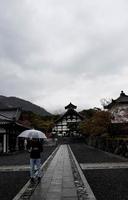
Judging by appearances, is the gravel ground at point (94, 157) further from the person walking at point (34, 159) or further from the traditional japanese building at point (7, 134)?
the person walking at point (34, 159)

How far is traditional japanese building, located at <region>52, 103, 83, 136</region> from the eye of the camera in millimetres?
99312

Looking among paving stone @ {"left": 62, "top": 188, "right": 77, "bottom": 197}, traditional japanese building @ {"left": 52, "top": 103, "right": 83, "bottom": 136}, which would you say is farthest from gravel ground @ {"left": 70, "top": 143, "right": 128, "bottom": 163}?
traditional japanese building @ {"left": 52, "top": 103, "right": 83, "bottom": 136}

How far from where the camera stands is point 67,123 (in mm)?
100438

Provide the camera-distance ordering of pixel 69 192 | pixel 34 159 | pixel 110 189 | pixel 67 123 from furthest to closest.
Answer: pixel 67 123
pixel 34 159
pixel 110 189
pixel 69 192

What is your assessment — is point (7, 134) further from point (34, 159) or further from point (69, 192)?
point (69, 192)

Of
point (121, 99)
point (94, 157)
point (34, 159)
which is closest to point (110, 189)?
point (34, 159)

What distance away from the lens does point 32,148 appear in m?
14.5

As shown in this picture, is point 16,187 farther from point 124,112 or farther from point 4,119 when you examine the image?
point 124,112

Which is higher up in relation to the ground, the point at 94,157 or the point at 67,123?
the point at 67,123

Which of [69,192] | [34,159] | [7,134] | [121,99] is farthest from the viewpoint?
[121,99]

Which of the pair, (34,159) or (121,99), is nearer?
(34,159)

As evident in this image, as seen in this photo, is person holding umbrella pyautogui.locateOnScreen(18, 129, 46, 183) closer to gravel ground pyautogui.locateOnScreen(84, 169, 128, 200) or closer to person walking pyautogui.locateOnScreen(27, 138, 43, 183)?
person walking pyautogui.locateOnScreen(27, 138, 43, 183)

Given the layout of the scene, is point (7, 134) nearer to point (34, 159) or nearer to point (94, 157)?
point (94, 157)

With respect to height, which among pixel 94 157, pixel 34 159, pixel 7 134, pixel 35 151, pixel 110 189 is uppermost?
pixel 7 134
